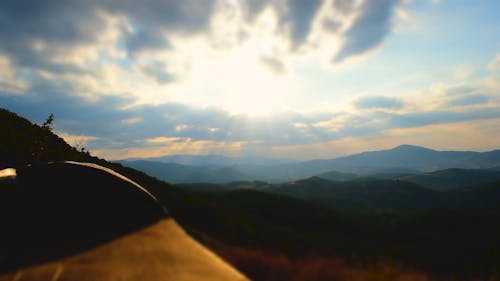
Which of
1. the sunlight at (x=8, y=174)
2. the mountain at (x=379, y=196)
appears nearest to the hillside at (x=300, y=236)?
the sunlight at (x=8, y=174)

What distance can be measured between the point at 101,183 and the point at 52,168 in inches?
55.1

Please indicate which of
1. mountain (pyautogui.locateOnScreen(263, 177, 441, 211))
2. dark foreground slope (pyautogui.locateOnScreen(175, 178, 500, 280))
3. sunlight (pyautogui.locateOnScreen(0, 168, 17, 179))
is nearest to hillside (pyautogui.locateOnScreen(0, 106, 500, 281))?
dark foreground slope (pyautogui.locateOnScreen(175, 178, 500, 280))

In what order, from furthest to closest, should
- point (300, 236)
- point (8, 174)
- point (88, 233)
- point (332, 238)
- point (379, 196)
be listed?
1. point (379, 196)
2. point (332, 238)
3. point (300, 236)
4. point (8, 174)
5. point (88, 233)

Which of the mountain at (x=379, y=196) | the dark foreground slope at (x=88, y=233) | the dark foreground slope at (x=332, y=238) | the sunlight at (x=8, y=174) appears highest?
the sunlight at (x=8, y=174)

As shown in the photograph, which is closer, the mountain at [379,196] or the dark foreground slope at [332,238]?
the dark foreground slope at [332,238]

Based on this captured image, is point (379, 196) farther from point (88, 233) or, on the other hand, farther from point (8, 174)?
point (8, 174)

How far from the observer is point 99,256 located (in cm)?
664

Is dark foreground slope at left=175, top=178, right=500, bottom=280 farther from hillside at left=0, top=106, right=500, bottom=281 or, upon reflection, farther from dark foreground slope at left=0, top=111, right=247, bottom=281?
dark foreground slope at left=0, top=111, right=247, bottom=281

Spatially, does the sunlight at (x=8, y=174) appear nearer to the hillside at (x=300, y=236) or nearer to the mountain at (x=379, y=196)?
the hillside at (x=300, y=236)

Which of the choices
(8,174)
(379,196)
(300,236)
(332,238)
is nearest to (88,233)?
(8,174)

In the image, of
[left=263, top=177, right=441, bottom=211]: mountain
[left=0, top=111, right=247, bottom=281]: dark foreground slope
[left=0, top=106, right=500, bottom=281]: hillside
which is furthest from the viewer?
[left=263, top=177, right=441, bottom=211]: mountain

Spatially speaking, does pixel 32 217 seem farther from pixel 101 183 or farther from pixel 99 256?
pixel 99 256

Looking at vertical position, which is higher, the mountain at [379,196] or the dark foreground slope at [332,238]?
the dark foreground slope at [332,238]

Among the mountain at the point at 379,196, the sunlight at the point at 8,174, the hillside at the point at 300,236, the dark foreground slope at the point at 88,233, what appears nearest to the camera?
the dark foreground slope at the point at 88,233
